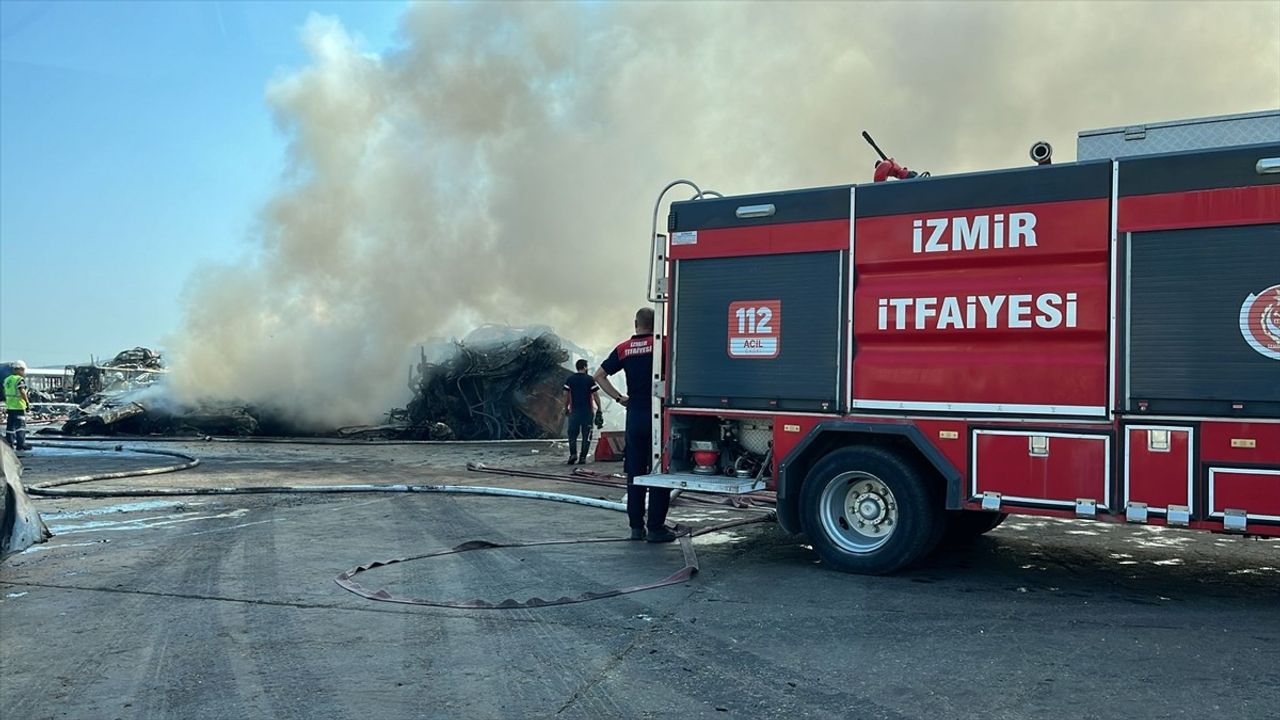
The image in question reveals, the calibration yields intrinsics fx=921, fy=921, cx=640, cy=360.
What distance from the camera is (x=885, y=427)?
18.1 feet

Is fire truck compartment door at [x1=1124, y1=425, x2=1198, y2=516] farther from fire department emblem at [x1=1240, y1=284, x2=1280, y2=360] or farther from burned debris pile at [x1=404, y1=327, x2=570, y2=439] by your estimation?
burned debris pile at [x1=404, y1=327, x2=570, y2=439]

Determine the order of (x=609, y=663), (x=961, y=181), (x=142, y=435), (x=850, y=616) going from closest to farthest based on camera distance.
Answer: (x=609, y=663), (x=850, y=616), (x=961, y=181), (x=142, y=435)

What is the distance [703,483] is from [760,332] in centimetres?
108

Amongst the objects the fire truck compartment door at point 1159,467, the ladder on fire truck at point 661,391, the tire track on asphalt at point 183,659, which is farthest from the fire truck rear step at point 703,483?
the tire track on asphalt at point 183,659

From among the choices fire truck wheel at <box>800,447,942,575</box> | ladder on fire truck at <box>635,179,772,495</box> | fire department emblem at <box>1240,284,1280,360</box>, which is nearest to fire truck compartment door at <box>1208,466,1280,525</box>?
fire department emblem at <box>1240,284,1280,360</box>

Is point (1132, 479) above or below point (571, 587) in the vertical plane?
above

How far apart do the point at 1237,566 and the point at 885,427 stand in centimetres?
251

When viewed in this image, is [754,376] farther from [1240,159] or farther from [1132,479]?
[1240,159]

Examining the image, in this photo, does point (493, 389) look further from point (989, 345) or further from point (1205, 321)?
point (1205, 321)

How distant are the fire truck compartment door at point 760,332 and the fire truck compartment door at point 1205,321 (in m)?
1.67

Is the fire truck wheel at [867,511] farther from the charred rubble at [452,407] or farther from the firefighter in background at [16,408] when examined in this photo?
the firefighter in background at [16,408]

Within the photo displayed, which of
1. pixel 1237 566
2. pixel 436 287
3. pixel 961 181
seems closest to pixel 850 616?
pixel 961 181

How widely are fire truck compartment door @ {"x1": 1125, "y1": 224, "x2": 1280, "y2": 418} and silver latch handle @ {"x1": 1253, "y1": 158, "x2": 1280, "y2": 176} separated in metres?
A: 0.28

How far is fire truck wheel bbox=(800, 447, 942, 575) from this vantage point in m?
5.41
